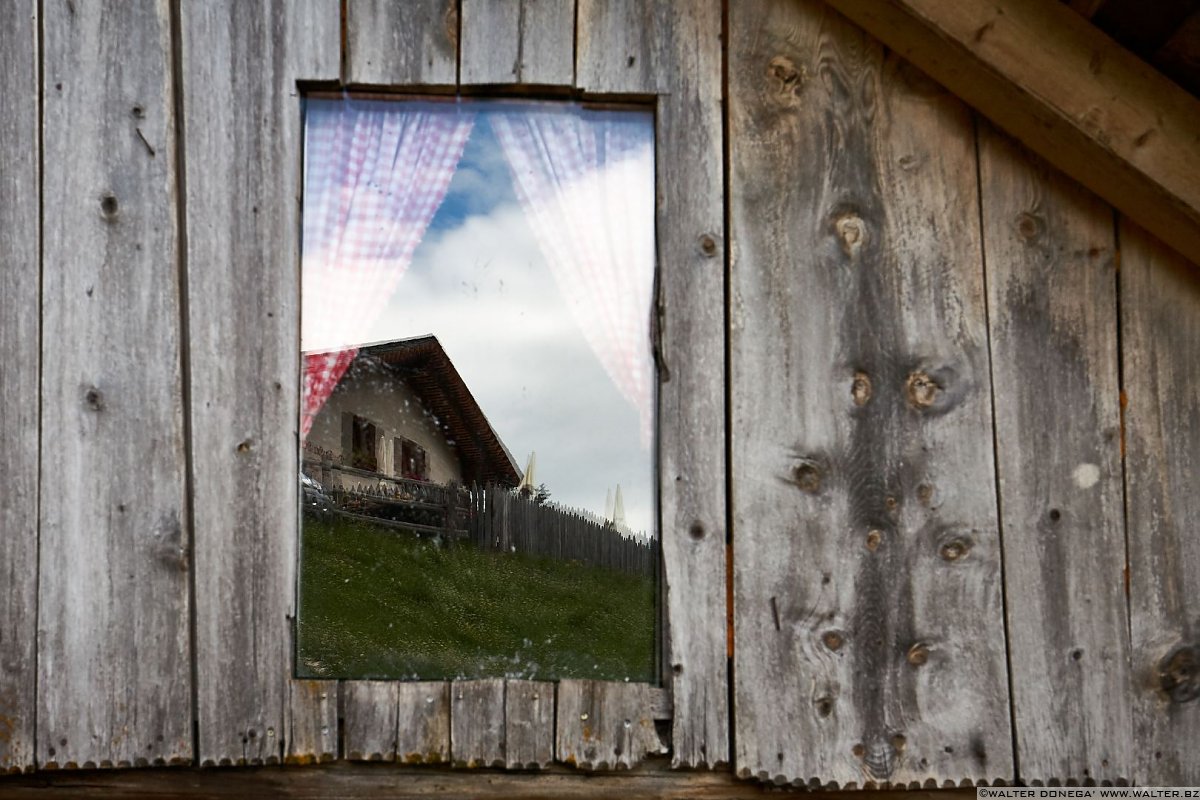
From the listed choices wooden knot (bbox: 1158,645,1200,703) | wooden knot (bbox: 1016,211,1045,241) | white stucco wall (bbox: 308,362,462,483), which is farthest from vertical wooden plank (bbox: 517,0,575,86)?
wooden knot (bbox: 1158,645,1200,703)

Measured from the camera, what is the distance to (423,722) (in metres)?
2.78

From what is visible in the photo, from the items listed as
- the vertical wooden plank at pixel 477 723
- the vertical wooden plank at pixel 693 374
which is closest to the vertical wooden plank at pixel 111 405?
the vertical wooden plank at pixel 477 723

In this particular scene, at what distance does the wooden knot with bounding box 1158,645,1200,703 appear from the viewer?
9.20 ft

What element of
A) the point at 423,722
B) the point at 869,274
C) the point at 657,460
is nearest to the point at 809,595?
the point at 657,460

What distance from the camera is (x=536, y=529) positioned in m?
2.89

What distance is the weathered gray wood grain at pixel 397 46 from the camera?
2.88m

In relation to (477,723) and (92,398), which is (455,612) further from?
(92,398)

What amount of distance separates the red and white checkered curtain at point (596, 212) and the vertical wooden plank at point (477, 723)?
2.83ft

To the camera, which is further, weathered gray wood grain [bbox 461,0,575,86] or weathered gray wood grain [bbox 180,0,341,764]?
weathered gray wood grain [bbox 461,0,575,86]

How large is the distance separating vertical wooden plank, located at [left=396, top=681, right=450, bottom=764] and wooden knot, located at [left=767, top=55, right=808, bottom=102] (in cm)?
183

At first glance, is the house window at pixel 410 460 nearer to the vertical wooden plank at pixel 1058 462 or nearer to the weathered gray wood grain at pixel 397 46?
the weathered gray wood grain at pixel 397 46

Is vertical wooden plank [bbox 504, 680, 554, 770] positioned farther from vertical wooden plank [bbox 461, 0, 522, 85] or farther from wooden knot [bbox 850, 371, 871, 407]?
vertical wooden plank [bbox 461, 0, 522, 85]

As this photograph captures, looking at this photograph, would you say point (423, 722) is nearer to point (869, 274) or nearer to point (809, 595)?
point (809, 595)

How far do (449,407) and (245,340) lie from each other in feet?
1.84
